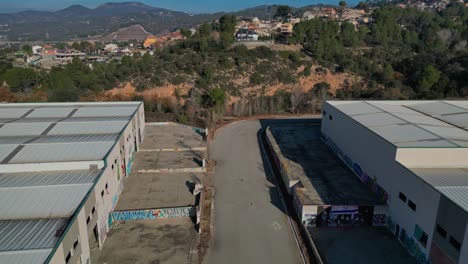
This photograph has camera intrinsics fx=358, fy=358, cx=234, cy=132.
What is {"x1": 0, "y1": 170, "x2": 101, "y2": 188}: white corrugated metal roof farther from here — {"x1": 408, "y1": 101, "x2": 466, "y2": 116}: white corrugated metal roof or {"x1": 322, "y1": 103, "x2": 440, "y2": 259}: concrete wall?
{"x1": 408, "y1": 101, "x2": 466, "y2": 116}: white corrugated metal roof

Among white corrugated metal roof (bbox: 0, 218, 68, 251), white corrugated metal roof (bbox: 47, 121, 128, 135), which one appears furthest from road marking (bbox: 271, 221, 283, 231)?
white corrugated metal roof (bbox: 47, 121, 128, 135)

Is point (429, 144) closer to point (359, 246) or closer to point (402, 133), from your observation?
point (402, 133)

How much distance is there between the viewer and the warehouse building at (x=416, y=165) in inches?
578

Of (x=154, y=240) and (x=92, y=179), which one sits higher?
(x=92, y=179)

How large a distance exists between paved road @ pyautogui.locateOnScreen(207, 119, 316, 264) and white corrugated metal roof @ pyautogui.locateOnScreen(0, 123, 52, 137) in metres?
12.5

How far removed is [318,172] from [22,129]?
20.4m

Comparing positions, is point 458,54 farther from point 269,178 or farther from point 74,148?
point 74,148

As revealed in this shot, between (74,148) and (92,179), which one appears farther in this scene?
(74,148)

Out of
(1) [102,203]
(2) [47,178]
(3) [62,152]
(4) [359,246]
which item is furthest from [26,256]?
(4) [359,246]

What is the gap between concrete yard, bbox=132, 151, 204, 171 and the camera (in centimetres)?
2661

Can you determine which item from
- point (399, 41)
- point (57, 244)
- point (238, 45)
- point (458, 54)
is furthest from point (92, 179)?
point (399, 41)

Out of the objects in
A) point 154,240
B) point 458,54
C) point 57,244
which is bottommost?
point 154,240

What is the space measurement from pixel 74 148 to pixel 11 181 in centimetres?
395

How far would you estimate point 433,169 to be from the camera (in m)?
18.5
